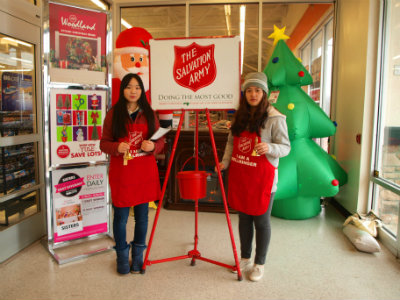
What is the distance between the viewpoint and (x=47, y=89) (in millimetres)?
2258

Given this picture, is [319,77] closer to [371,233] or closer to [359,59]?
[359,59]

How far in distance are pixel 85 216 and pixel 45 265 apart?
1.51ft

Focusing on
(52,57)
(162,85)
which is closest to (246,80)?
(162,85)

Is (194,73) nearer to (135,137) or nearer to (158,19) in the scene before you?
(135,137)

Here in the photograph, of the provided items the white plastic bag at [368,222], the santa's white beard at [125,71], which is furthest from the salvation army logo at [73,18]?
the white plastic bag at [368,222]

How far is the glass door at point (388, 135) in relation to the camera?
8.45 feet

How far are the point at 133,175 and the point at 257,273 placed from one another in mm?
1022

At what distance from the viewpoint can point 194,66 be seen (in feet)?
6.66

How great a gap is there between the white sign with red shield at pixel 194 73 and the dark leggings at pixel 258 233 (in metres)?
0.73

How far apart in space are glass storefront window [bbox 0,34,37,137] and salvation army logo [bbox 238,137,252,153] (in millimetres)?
1706

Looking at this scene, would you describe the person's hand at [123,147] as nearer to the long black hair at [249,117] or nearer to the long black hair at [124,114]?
the long black hair at [124,114]

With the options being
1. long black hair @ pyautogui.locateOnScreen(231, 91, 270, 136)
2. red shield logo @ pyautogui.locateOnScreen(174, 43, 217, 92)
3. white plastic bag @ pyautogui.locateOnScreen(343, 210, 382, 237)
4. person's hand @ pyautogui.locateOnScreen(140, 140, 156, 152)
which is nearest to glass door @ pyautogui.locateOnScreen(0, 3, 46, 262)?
person's hand @ pyautogui.locateOnScreen(140, 140, 156, 152)

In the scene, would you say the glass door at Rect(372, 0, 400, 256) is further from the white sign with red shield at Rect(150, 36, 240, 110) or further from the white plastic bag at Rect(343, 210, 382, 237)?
the white sign with red shield at Rect(150, 36, 240, 110)

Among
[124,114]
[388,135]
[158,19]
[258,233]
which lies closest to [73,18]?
[124,114]
